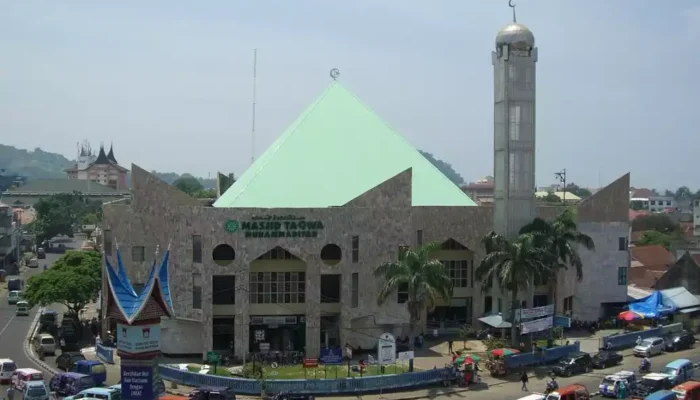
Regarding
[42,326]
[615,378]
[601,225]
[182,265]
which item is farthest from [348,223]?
[42,326]

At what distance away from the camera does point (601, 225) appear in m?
63.7

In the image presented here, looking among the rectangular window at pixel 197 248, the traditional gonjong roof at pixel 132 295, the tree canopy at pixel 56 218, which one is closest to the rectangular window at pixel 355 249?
the rectangular window at pixel 197 248

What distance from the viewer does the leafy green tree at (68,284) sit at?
59.5 meters

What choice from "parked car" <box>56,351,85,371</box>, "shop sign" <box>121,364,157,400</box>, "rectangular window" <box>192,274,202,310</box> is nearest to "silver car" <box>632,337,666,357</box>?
"rectangular window" <box>192,274,202,310</box>

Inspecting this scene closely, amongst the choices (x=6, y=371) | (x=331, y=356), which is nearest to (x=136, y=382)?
(x=331, y=356)

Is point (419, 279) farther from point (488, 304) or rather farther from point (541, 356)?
point (488, 304)

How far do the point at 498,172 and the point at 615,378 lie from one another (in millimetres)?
19873

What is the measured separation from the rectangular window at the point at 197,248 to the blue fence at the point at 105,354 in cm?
770

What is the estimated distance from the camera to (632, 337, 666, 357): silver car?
175ft

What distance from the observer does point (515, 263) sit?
50688 mm

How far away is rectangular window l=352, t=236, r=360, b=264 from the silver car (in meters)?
19.4

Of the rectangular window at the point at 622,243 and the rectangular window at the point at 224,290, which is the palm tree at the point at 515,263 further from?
the rectangular window at the point at 224,290

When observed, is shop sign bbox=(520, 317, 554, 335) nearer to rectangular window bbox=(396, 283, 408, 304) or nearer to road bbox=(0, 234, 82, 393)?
rectangular window bbox=(396, 283, 408, 304)

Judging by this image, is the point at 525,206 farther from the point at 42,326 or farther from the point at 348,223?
Result: the point at 42,326
